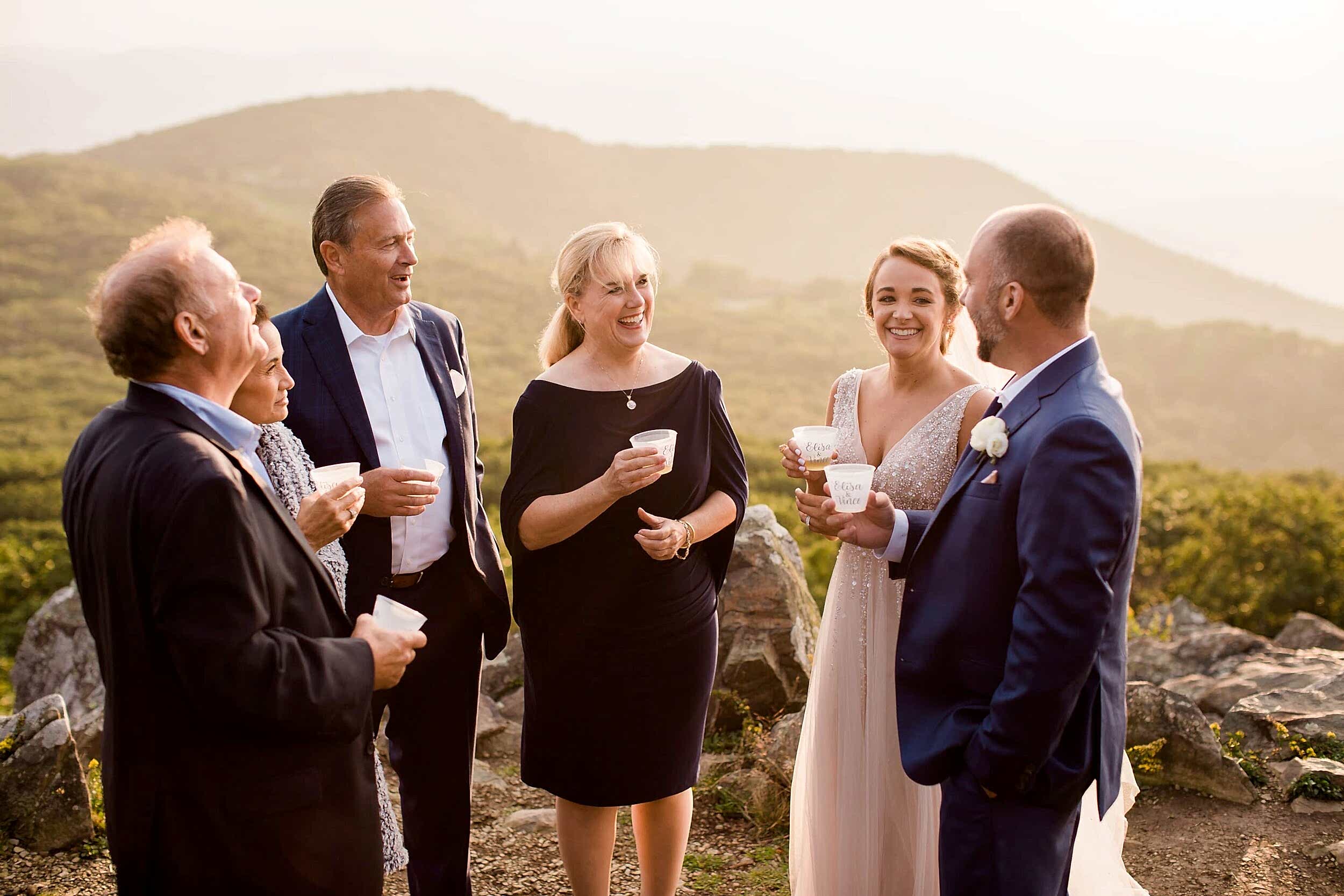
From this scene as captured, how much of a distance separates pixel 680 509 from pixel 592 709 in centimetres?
80

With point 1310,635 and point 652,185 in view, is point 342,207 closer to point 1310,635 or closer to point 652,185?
point 1310,635

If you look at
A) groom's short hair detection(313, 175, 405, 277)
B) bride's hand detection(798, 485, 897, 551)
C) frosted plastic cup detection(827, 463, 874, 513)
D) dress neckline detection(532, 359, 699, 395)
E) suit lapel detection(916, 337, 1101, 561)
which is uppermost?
groom's short hair detection(313, 175, 405, 277)

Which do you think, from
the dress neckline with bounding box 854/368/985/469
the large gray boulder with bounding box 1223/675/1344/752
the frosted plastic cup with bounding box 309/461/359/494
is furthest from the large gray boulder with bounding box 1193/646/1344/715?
the frosted plastic cup with bounding box 309/461/359/494

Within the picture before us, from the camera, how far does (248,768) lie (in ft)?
6.93

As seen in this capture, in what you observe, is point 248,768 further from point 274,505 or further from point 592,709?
point 592,709

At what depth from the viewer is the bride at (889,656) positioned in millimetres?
3504

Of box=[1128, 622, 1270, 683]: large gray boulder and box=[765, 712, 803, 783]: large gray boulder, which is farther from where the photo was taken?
box=[1128, 622, 1270, 683]: large gray boulder

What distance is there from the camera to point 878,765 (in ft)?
11.6

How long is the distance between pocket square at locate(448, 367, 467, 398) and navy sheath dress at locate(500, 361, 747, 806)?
272 millimetres

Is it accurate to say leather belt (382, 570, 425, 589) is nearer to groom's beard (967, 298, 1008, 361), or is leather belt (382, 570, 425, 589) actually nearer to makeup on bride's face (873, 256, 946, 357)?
makeup on bride's face (873, 256, 946, 357)

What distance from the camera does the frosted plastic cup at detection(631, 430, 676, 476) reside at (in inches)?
124

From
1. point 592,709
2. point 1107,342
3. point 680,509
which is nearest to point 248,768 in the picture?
point 592,709

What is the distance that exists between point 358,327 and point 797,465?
1.70m

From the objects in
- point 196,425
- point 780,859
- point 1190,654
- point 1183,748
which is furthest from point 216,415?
point 1190,654
